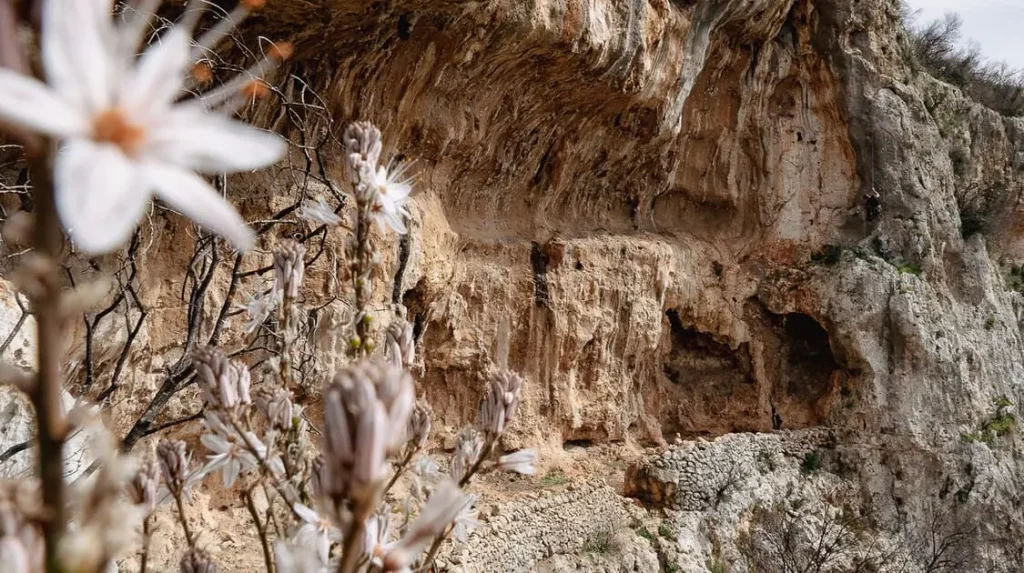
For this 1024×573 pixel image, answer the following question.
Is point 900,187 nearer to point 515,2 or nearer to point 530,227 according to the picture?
point 530,227

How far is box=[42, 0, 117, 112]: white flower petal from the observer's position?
1.28ft

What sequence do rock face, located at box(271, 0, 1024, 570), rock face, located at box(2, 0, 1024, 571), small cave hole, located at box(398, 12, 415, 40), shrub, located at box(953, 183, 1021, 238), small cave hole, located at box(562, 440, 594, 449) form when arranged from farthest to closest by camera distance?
1. shrub, located at box(953, 183, 1021, 238)
2. small cave hole, located at box(562, 440, 594, 449)
3. rock face, located at box(271, 0, 1024, 570)
4. rock face, located at box(2, 0, 1024, 571)
5. small cave hole, located at box(398, 12, 415, 40)

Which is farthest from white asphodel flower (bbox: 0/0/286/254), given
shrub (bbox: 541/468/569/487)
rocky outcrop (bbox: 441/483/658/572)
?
shrub (bbox: 541/468/569/487)

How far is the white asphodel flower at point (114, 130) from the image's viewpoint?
36 centimetres

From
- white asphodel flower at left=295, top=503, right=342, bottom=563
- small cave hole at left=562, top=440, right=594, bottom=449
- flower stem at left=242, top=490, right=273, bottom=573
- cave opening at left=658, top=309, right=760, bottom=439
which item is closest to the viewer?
white asphodel flower at left=295, top=503, right=342, bottom=563

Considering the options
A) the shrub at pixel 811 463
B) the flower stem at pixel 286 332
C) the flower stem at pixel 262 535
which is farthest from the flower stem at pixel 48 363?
the shrub at pixel 811 463

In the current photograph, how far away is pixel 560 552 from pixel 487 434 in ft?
17.8

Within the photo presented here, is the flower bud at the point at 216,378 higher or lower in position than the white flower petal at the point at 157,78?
lower

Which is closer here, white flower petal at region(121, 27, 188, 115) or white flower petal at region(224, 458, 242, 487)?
white flower petal at region(121, 27, 188, 115)

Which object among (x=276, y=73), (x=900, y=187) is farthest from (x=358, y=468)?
(x=900, y=187)

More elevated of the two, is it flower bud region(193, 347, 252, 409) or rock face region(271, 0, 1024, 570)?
rock face region(271, 0, 1024, 570)

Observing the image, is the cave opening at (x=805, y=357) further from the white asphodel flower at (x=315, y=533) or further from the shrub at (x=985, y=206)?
the white asphodel flower at (x=315, y=533)

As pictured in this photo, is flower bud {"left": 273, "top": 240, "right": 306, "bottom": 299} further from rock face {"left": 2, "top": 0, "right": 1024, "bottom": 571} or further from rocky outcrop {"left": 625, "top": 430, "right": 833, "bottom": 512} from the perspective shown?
rocky outcrop {"left": 625, "top": 430, "right": 833, "bottom": 512}

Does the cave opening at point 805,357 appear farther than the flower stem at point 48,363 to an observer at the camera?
Yes
